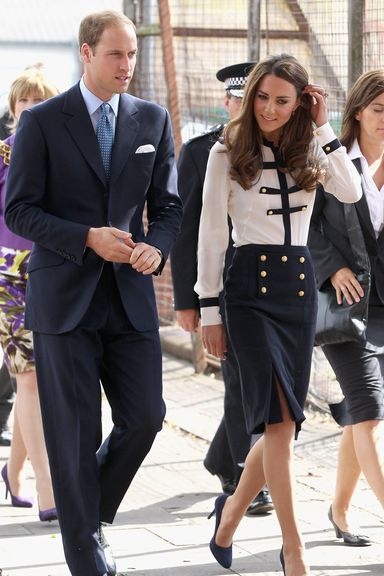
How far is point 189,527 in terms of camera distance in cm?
578

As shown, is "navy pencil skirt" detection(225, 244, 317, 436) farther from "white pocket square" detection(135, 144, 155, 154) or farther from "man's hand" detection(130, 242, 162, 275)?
"white pocket square" detection(135, 144, 155, 154)

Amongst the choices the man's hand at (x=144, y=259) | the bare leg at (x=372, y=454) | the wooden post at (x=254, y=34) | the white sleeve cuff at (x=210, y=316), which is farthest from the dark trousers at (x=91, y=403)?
the wooden post at (x=254, y=34)

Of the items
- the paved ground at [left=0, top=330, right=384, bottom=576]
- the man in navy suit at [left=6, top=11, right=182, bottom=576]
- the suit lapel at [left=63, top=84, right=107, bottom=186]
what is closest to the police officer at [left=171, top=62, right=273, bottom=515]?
the paved ground at [left=0, top=330, right=384, bottom=576]

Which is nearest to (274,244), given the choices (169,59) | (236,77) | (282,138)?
(282,138)

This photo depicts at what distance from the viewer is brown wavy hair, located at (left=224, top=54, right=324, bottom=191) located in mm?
4707

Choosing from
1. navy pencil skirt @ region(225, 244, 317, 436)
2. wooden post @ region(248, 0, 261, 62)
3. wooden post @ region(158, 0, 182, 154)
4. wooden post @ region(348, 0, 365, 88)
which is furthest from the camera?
wooden post @ region(158, 0, 182, 154)

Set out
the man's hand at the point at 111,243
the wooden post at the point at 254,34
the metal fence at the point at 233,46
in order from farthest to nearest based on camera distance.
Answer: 1. the wooden post at the point at 254,34
2. the metal fence at the point at 233,46
3. the man's hand at the point at 111,243

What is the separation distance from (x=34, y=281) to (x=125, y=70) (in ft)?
2.68

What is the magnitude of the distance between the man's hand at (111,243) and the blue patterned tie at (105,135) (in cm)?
28

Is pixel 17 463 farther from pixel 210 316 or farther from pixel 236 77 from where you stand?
pixel 236 77

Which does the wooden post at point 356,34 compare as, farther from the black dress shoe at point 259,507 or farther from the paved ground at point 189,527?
the black dress shoe at point 259,507

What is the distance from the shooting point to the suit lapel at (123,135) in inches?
183

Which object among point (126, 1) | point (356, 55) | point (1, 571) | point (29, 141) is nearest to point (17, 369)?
point (1, 571)

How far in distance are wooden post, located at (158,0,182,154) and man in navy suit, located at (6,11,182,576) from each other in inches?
187
